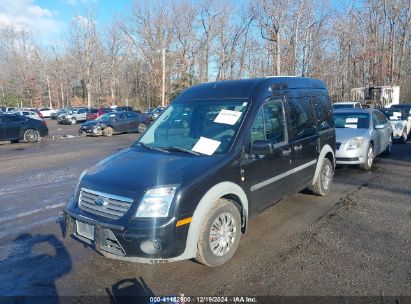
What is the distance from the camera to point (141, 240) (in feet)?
10.6

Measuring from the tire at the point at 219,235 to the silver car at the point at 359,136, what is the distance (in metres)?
5.55

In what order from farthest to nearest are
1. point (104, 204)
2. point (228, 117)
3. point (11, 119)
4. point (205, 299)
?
point (11, 119) → point (228, 117) → point (104, 204) → point (205, 299)

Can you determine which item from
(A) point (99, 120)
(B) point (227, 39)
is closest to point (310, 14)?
(B) point (227, 39)

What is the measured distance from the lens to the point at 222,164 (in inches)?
149

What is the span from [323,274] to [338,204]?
104 inches

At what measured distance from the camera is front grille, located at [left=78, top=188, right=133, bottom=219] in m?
3.35

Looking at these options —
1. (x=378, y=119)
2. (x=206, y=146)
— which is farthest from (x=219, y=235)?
(x=378, y=119)

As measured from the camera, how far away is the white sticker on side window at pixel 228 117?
13.9 ft

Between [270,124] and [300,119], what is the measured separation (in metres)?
0.96

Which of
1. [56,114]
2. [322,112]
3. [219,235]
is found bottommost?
[219,235]

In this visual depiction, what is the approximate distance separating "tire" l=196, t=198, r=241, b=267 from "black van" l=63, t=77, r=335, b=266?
0.01 meters

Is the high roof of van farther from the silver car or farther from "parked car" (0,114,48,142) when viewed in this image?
"parked car" (0,114,48,142)

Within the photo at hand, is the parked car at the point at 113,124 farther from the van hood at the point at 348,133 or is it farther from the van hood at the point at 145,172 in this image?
the van hood at the point at 145,172

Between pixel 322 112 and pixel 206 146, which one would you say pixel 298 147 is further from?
pixel 206 146
